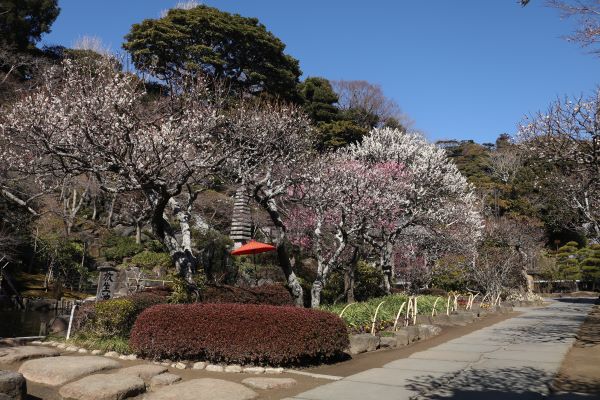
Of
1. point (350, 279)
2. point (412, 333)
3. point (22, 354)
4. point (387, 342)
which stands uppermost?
point (350, 279)

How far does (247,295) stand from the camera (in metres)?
13.4

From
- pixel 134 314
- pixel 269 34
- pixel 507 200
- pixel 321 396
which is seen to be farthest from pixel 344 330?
pixel 507 200

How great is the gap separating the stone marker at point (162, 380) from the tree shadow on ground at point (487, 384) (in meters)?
3.52

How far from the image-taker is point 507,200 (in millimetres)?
46750

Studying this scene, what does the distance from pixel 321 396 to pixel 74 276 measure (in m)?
22.3

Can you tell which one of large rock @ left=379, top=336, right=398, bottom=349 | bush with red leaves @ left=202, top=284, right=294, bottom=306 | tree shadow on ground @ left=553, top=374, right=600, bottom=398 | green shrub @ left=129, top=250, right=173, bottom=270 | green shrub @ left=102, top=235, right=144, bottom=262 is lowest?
large rock @ left=379, top=336, right=398, bottom=349

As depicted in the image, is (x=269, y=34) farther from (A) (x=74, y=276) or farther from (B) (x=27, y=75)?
(A) (x=74, y=276)

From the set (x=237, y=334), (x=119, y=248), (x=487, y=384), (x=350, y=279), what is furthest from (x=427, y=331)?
(x=119, y=248)

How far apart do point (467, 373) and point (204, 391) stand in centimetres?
431

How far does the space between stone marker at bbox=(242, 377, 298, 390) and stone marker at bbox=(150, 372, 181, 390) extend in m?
1.08

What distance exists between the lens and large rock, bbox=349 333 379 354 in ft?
33.2

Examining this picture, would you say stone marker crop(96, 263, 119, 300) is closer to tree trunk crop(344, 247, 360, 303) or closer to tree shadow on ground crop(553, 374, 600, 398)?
tree trunk crop(344, 247, 360, 303)

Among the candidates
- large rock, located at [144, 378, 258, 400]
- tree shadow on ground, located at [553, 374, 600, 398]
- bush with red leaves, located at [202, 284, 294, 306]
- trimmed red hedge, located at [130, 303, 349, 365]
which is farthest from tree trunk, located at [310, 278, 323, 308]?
tree shadow on ground, located at [553, 374, 600, 398]

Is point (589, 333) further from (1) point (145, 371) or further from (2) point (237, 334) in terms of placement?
(1) point (145, 371)
